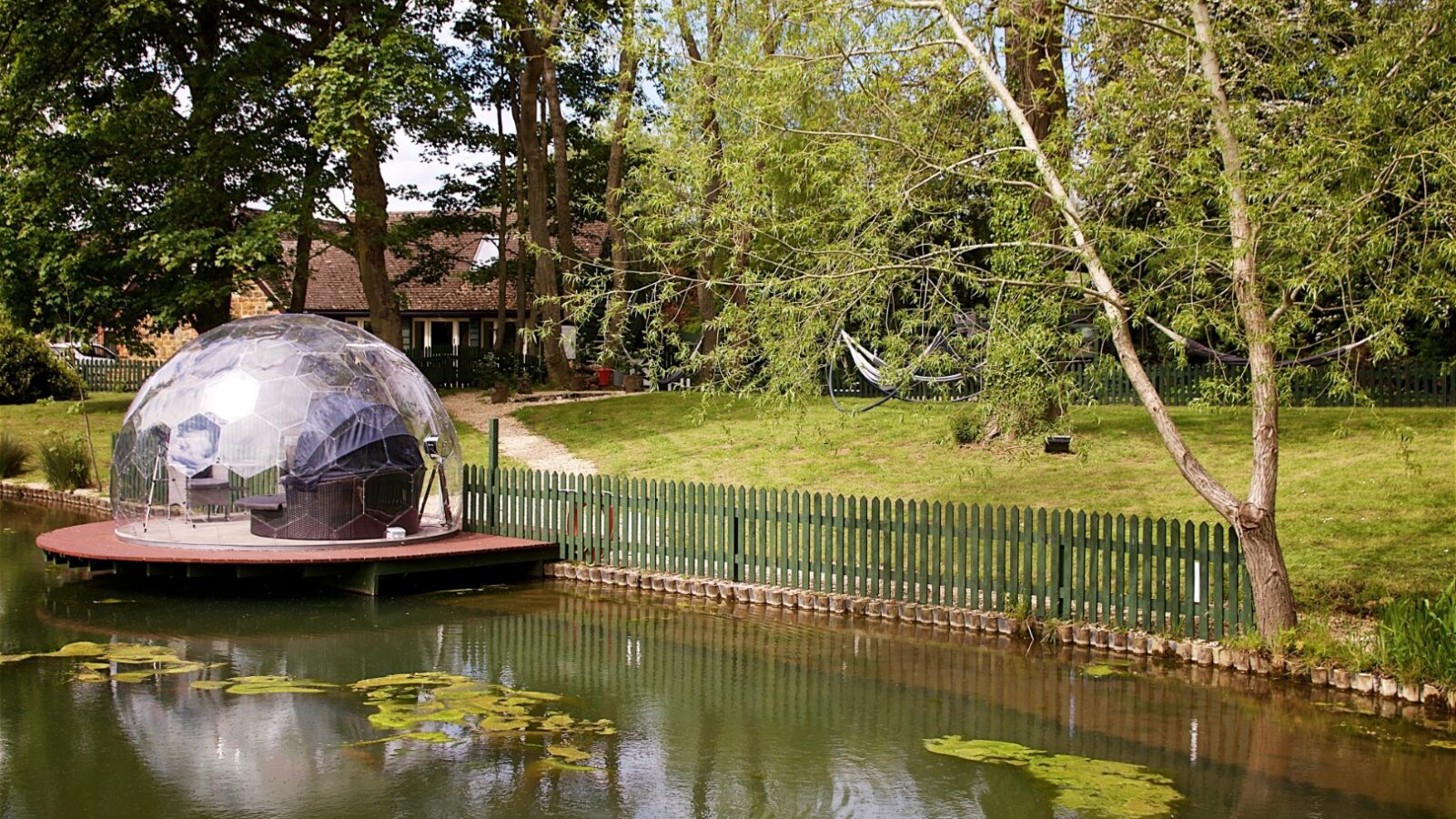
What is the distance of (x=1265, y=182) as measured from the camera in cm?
1105

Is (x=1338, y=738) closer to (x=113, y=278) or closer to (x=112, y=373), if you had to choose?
(x=113, y=278)

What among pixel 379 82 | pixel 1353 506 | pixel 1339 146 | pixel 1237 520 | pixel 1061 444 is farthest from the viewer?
pixel 379 82

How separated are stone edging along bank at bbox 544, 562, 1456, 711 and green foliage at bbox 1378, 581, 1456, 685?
12 cm

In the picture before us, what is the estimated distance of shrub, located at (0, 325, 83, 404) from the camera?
124ft

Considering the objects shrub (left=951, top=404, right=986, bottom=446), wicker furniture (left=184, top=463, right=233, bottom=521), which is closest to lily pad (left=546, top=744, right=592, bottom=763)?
wicker furniture (left=184, top=463, right=233, bottom=521)

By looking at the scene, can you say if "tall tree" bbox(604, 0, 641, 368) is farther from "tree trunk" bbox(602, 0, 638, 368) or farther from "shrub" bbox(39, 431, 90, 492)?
"shrub" bbox(39, 431, 90, 492)

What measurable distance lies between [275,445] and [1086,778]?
10681 millimetres

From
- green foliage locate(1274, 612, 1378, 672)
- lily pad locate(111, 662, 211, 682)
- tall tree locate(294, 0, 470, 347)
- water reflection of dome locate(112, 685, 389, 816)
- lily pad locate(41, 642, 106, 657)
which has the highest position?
tall tree locate(294, 0, 470, 347)

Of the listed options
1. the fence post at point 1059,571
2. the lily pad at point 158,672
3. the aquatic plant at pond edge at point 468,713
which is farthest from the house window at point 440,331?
the aquatic plant at pond edge at point 468,713

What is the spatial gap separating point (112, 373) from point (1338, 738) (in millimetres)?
41494

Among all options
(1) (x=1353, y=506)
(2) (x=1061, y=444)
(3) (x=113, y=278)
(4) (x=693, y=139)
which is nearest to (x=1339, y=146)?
(4) (x=693, y=139)

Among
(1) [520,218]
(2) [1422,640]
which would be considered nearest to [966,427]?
(2) [1422,640]

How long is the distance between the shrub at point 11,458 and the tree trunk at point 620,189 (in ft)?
38.6

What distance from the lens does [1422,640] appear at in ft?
35.9
